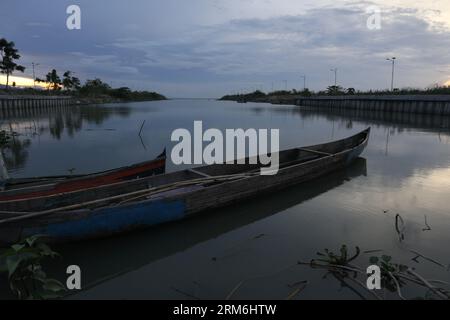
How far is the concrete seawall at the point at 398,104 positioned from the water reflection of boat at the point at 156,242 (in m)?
37.8

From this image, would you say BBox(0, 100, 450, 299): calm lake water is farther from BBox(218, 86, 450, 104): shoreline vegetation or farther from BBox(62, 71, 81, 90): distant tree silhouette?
BBox(62, 71, 81, 90): distant tree silhouette

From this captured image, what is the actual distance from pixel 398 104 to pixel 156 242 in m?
50.4

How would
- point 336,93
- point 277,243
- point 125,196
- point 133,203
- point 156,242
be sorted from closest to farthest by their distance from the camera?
point 133,203 < point 156,242 < point 277,243 < point 125,196 < point 336,93

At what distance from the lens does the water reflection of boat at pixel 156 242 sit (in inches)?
213

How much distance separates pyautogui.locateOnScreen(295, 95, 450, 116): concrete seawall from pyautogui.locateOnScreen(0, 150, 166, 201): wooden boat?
3930 centimetres

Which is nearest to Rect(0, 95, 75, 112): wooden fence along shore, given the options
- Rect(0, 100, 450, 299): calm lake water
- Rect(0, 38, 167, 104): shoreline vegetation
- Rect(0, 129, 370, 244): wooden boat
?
Rect(0, 38, 167, 104): shoreline vegetation

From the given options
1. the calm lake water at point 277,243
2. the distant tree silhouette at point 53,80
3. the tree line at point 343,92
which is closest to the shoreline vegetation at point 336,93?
the tree line at point 343,92

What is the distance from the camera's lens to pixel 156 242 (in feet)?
20.4

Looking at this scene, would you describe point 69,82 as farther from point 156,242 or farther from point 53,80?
point 156,242

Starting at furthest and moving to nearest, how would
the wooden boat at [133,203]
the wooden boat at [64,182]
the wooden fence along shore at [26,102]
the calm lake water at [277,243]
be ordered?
the wooden fence along shore at [26,102]
the wooden boat at [64,182]
the wooden boat at [133,203]
the calm lake water at [277,243]

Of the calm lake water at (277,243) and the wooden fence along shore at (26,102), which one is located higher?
the wooden fence along shore at (26,102)

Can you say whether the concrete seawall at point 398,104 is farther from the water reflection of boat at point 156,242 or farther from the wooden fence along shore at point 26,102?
the wooden fence along shore at point 26,102

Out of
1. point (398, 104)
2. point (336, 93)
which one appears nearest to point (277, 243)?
point (398, 104)
